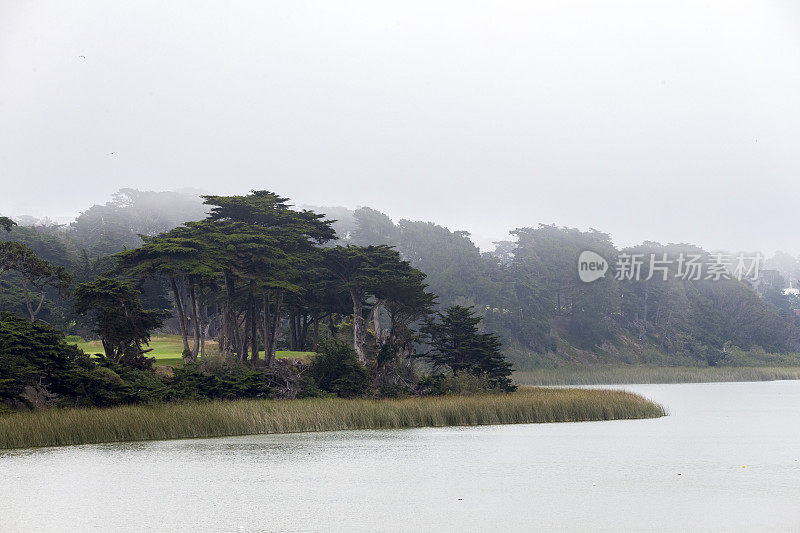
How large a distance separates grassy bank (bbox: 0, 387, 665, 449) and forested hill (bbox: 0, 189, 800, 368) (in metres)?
53.1

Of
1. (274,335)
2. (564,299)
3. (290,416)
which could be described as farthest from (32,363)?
(564,299)

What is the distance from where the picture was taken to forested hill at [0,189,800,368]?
9475 cm

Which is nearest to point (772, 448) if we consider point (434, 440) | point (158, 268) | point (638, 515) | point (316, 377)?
point (434, 440)

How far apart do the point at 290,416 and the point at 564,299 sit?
266 ft

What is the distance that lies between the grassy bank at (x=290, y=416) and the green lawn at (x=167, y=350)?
8.35 meters

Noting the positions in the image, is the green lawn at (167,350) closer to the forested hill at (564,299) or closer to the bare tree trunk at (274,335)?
the bare tree trunk at (274,335)

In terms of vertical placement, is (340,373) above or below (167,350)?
below

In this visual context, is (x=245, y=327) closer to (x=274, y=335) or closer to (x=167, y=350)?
(x=274, y=335)

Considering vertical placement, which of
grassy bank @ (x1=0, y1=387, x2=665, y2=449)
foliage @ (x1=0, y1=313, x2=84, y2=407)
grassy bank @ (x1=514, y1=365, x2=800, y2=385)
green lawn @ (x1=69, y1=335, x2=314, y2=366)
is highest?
foliage @ (x1=0, y1=313, x2=84, y2=407)

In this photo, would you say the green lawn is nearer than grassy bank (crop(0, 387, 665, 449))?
No

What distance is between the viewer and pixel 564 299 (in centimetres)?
10756

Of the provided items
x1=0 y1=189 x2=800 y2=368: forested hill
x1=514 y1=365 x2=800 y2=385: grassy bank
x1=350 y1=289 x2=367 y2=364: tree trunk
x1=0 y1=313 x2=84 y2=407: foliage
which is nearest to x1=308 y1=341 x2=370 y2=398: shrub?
x1=350 y1=289 x2=367 y2=364: tree trunk

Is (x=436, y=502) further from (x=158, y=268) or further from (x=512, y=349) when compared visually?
(x=512, y=349)

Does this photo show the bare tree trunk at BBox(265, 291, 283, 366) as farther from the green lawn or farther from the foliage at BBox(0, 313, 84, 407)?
the foliage at BBox(0, 313, 84, 407)
